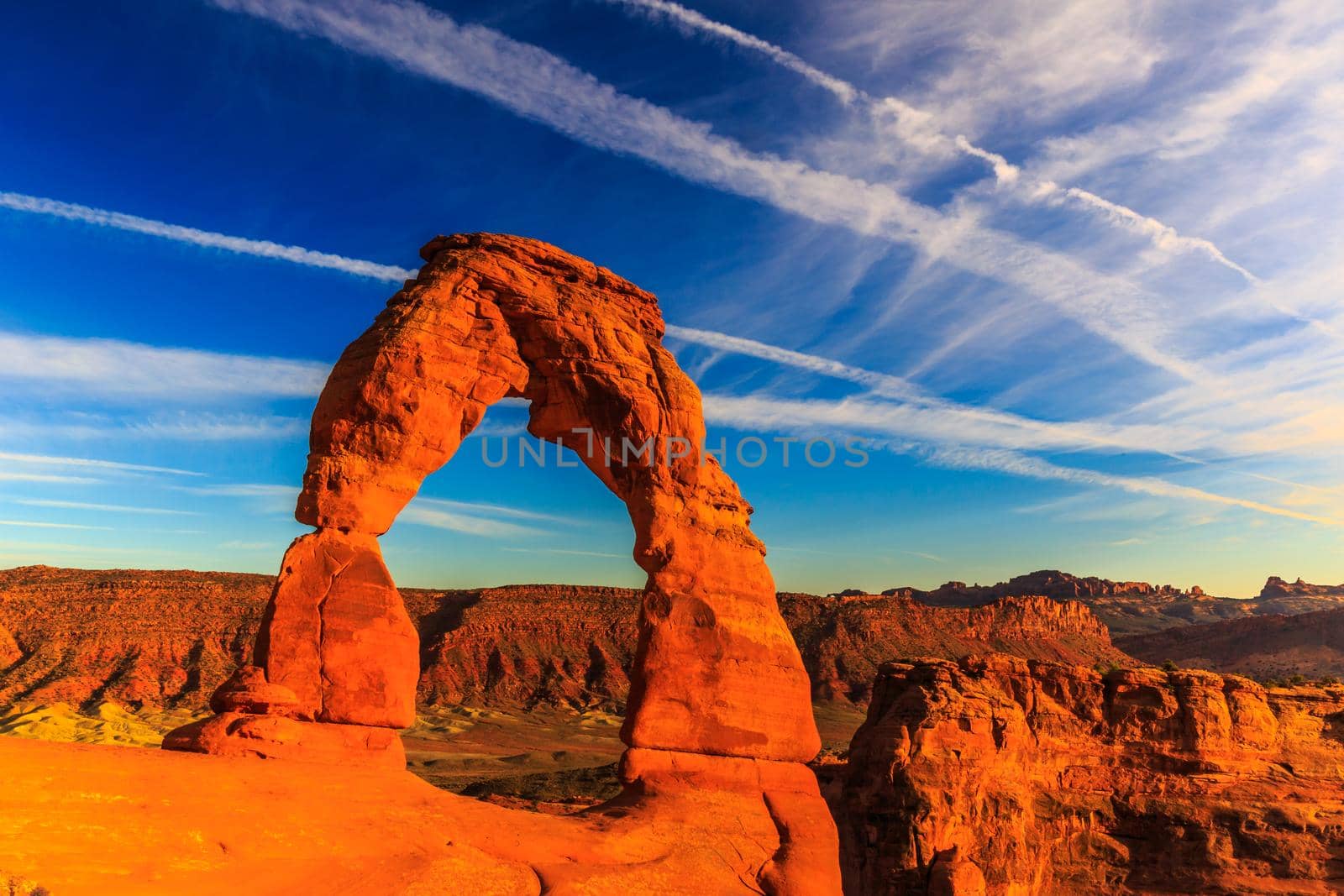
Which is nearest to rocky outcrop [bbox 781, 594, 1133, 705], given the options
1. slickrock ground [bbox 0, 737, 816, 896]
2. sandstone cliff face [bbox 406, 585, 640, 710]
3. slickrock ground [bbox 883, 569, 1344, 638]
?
sandstone cliff face [bbox 406, 585, 640, 710]

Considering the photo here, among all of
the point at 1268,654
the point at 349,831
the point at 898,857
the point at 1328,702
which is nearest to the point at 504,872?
the point at 349,831

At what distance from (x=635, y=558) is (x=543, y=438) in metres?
3.22

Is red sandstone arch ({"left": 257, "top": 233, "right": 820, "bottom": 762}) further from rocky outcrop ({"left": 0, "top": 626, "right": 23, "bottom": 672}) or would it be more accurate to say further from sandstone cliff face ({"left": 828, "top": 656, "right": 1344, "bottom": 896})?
rocky outcrop ({"left": 0, "top": 626, "right": 23, "bottom": 672})

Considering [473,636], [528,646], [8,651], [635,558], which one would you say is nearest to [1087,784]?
[635,558]

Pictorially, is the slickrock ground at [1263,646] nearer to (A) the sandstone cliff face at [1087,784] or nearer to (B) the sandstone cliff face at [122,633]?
(A) the sandstone cliff face at [1087,784]

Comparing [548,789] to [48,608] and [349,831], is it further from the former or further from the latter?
[48,608]

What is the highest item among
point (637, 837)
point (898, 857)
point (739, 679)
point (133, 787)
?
point (739, 679)

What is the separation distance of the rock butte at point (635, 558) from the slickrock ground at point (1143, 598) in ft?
436

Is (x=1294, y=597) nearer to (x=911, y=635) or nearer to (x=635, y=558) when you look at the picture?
(x=911, y=635)

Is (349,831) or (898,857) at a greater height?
(349,831)

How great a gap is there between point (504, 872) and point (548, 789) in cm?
3015

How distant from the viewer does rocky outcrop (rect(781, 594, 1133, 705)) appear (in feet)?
267

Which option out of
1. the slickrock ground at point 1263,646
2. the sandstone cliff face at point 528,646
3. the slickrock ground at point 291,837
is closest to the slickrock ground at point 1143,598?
the slickrock ground at point 1263,646

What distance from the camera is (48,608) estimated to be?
229 feet
